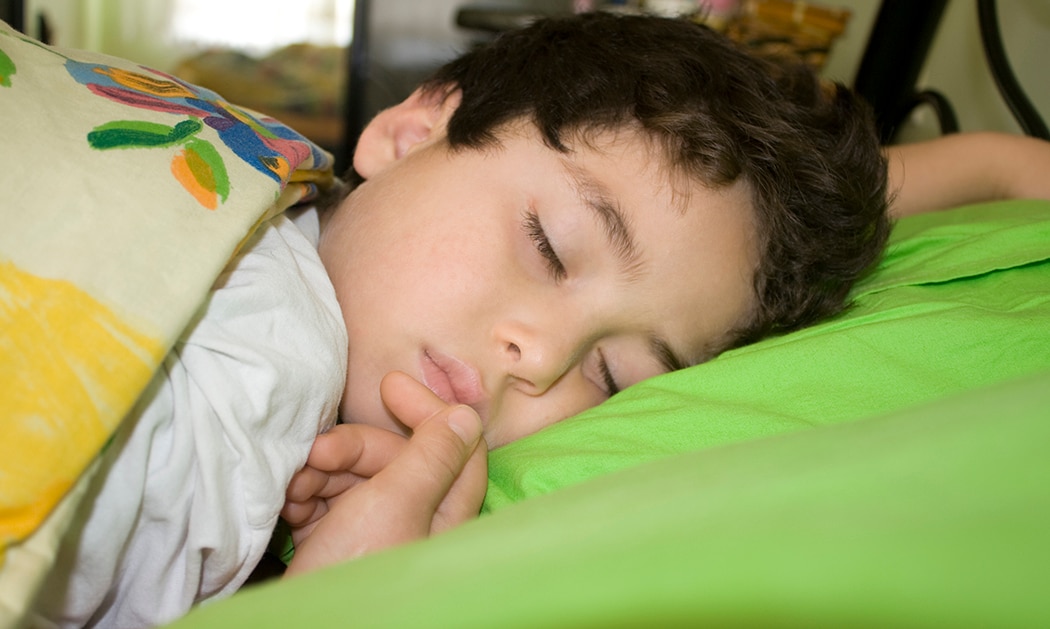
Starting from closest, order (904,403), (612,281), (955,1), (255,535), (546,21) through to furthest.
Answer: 1. (255,535)
2. (904,403)
3. (612,281)
4. (546,21)
5. (955,1)

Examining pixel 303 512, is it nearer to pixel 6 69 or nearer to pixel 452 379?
pixel 452 379

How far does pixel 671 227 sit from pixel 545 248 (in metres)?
0.15

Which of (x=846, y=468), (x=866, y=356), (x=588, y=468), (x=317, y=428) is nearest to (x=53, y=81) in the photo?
(x=317, y=428)

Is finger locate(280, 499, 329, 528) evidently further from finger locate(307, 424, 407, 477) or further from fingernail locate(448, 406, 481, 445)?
fingernail locate(448, 406, 481, 445)

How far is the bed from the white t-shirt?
0.07 meters

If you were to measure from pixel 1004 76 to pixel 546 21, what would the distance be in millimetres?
1042

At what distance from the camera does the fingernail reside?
2.53 feet

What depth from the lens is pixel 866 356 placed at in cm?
83

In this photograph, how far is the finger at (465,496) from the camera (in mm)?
Answer: 727

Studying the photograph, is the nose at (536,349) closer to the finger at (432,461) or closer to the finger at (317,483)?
the finger at (432,461)

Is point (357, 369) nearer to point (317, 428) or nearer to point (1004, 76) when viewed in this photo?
point (317, 428)

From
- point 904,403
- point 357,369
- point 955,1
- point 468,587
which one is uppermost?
point 955,1

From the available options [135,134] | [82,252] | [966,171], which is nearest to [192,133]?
[135,134]

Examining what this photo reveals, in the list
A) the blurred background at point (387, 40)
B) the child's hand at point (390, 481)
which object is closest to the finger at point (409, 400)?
the child's hand at point (390, 481)
